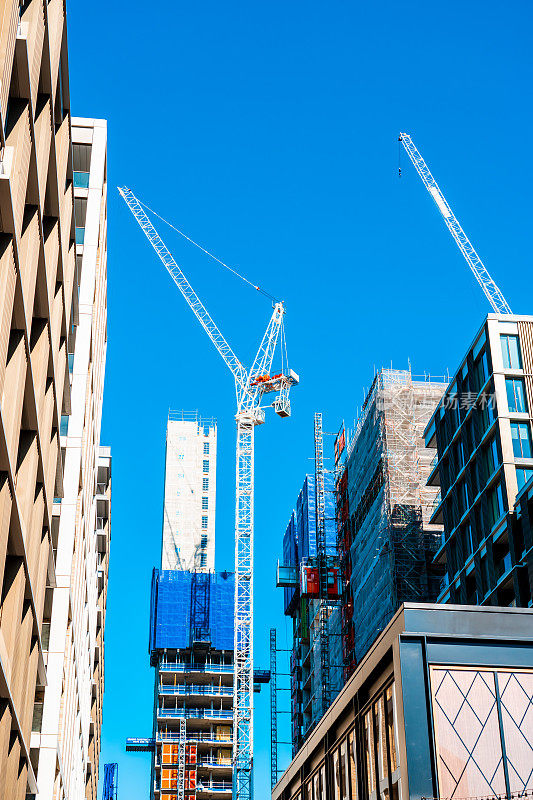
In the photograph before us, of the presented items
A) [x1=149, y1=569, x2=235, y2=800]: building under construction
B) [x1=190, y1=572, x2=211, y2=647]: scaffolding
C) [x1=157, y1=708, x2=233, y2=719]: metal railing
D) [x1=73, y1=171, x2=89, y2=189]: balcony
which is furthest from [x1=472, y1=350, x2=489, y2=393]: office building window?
Answer: [x1=190, y1=572, x2=211, y2=647]: scaffolding

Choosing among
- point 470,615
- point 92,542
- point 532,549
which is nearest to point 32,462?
point 470,615

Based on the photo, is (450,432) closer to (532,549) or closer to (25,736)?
(532,549)

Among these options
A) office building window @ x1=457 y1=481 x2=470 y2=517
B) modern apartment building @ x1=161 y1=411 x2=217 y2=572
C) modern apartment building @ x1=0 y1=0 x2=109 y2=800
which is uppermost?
modern apartment building @ x1=161 y1=411 x2=217 y2=572

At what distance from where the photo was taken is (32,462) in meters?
28.5

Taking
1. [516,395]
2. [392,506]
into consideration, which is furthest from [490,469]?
[392,506]

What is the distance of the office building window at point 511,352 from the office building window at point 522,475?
824 centimetres

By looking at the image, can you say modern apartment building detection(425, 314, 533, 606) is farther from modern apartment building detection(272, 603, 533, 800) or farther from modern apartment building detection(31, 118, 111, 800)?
modern apartment building detection(272, 603, 533, 800)

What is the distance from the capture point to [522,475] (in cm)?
6962

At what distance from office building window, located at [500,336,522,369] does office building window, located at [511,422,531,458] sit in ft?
15.3

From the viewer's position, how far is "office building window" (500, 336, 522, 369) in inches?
2940

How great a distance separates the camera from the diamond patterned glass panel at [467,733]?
28.1 m

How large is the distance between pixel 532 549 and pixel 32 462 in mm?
41995

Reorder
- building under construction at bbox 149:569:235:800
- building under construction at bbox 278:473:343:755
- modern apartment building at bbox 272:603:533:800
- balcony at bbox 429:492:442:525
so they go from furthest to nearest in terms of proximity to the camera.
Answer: building under construction at bbox 149:569:235:800 → building under construction at bbox 278:473:343:755 → balcony at bbox 429:492:442:525 → modern apartment building at bbox 272:603:533:800

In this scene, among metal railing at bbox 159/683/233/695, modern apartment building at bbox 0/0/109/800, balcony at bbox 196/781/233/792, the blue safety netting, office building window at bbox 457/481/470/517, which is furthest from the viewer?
the blue safety netting
